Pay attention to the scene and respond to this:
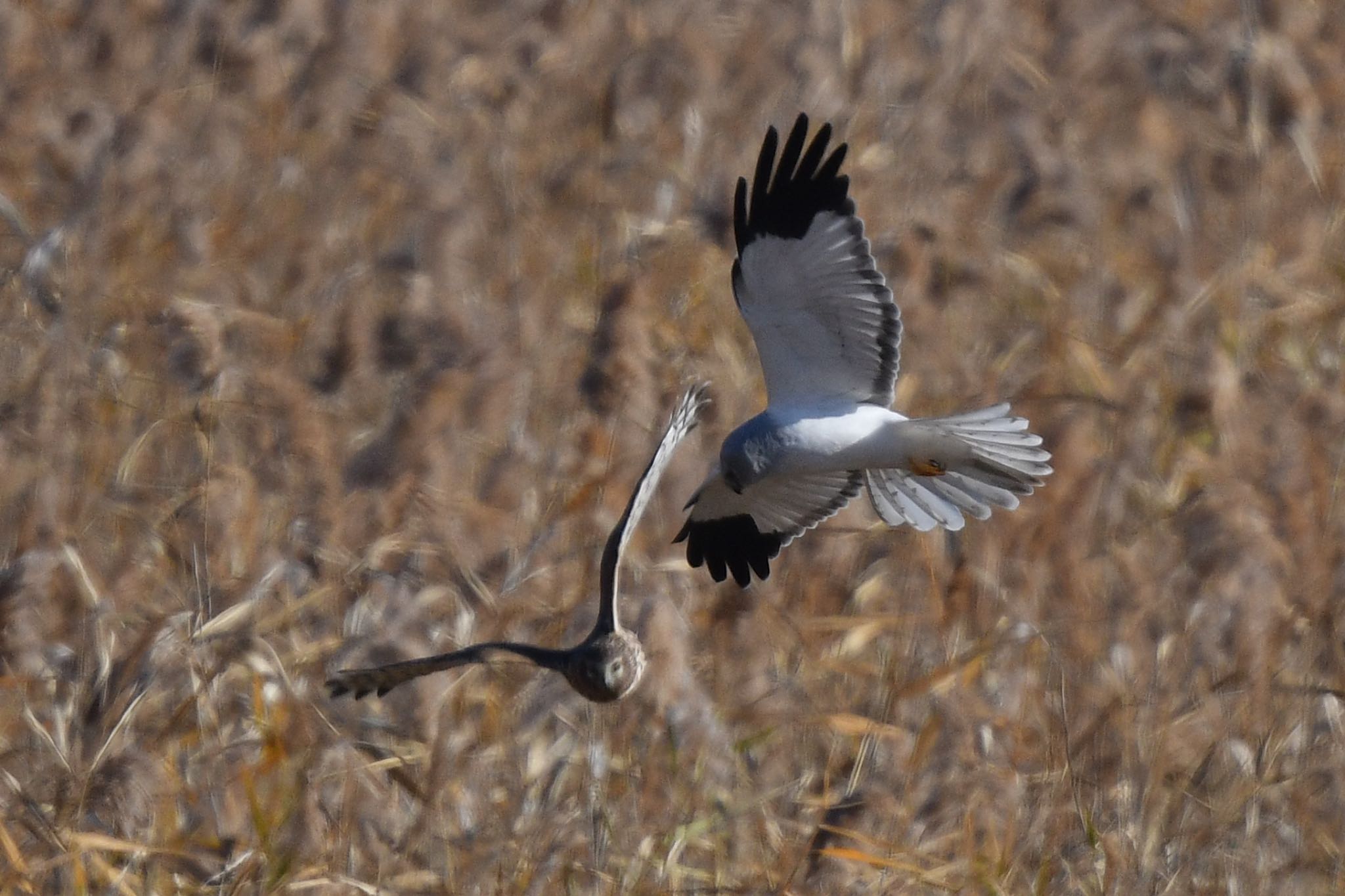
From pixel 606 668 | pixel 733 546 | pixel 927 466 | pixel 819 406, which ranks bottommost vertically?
pixel 733 546

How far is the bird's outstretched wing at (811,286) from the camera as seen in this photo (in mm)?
4570

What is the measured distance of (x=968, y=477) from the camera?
4.81 metres

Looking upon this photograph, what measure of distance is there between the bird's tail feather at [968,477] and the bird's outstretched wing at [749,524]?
0.17m

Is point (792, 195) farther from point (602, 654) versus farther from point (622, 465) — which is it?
point (602, 654)

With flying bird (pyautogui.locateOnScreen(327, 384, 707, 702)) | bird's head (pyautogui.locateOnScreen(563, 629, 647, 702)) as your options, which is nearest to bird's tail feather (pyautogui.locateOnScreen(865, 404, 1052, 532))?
flying bird (pyautogui.locateOnScreen(327, 384, 707, 702))

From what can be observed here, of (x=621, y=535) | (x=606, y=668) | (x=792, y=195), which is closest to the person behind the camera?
(x=606, y=668)

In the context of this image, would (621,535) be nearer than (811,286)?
Yes

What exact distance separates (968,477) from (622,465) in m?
0.77

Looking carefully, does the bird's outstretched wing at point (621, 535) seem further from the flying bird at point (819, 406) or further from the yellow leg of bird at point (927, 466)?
the yellow leg of bird at point (927, 466)

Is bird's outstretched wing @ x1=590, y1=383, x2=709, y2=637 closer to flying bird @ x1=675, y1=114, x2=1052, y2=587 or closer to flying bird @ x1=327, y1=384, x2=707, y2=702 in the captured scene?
flying bird @ x1=327, y1=384, x2=707, y2=702

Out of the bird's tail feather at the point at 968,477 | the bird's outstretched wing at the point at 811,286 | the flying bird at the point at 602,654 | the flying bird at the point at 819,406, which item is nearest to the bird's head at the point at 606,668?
the flying bird at the point at 602,654

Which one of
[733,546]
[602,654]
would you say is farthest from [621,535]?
[733,546]

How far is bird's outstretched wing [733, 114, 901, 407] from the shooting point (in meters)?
4.57

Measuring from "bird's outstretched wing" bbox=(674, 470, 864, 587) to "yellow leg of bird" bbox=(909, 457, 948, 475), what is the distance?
10.4 inches
